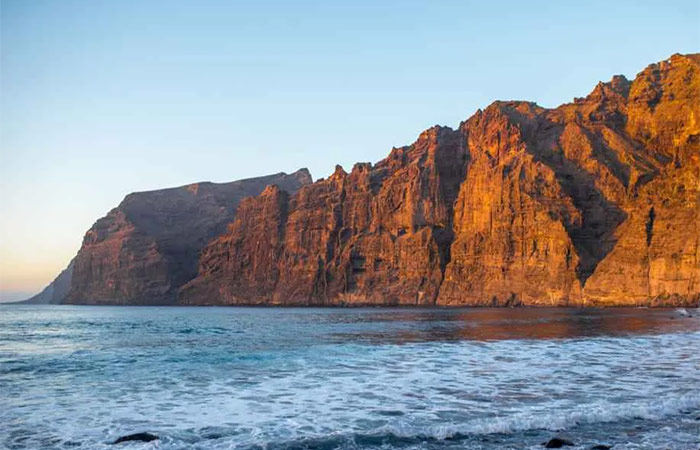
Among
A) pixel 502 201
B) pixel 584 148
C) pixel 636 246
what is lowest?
pixel 636 246

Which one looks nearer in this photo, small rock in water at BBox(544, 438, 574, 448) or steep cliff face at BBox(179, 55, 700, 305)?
small rock in water at BBox(544, 438, 574, 448)

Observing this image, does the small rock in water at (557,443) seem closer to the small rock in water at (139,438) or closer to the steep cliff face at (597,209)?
the small rock in water at (139,438)

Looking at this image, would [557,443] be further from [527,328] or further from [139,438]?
[527,328]

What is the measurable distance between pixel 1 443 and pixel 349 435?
8.37 meters

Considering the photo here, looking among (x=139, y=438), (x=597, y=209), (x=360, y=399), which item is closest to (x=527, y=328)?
(x=360, y=399)

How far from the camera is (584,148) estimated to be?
187m

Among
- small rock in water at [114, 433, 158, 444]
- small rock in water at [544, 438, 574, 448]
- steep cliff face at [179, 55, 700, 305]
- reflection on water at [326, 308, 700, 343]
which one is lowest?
reflection on water at [326, 308, 700, 343]

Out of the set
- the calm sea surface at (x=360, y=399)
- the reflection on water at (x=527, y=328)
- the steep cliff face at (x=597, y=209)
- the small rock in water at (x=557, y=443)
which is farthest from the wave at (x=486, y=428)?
the steep cliff face at (x=597, y=209)

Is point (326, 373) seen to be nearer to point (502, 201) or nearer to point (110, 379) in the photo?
point (110, 379)

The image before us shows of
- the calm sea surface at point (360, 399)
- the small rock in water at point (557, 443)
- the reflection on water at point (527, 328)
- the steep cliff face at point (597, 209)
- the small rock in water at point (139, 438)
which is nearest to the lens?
the small rock in water at point (557, 443)

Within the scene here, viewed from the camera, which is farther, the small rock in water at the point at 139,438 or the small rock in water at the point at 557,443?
the small rock in water at the point at 139,438

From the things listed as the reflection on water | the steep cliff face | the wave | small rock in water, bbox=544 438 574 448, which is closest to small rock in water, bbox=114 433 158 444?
the wave

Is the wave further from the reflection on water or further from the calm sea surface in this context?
the reflection on water

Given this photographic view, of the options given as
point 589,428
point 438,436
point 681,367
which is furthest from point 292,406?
point 681,367
